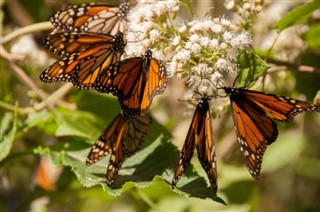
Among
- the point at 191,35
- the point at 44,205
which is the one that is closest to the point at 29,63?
the point at 44,205

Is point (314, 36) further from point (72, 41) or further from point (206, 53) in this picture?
point (72, 41)

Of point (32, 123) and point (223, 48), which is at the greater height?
point (223, 48)

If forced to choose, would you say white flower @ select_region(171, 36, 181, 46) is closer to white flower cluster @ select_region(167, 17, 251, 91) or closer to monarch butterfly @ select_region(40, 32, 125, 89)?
white flower cluster @ select_region(167, 17, 251, 91)

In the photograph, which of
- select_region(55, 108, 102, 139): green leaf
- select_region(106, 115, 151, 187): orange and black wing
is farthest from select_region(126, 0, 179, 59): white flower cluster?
select_region(55, 108, 102, 139): green leaf

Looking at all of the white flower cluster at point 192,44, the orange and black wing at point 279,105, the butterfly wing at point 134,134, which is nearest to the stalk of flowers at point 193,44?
the white flower cluster at point 192,44

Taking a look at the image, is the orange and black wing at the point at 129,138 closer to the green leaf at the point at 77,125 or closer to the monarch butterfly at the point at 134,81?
the monarch butterfly at the point at 134,81

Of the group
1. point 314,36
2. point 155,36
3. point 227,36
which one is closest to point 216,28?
point 227,36

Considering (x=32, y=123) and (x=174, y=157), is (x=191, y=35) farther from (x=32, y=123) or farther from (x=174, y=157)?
(x=32, y=123)
